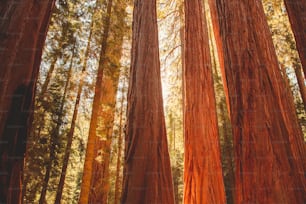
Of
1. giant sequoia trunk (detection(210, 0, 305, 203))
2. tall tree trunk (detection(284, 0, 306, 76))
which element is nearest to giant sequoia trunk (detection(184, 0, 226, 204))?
giant sequoia trunk (detection(210, 0, 305, 203))

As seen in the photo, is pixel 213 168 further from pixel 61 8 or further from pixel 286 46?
pixel 286 46

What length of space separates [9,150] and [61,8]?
3.76m

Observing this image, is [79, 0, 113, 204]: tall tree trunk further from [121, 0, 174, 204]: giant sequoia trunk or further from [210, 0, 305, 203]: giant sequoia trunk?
[210, 0, 305, 203]: giant sequoia trunk

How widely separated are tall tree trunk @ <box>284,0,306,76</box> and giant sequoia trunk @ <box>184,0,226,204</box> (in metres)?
2.15

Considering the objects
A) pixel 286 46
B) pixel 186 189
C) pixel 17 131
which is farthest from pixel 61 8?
pixel 286 46

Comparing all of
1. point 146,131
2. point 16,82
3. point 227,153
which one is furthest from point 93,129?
point 227,153

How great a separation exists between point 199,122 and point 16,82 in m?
2.97

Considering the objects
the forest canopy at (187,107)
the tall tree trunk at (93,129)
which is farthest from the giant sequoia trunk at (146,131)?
the tall tree trunk at (93,129)

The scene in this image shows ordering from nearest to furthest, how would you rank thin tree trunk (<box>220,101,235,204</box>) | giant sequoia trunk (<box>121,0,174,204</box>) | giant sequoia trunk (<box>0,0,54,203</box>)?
giant sequoia trunk (<box>0,0,54,203</box>)
giant sequoia trunk (<box>121,0,174,204</box>)
thin tree trunk (<box>220,101,235,204</box>)

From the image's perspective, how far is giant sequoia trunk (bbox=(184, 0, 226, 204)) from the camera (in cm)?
361

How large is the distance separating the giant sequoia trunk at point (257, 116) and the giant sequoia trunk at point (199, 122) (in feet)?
5.05

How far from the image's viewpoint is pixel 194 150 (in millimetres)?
3873

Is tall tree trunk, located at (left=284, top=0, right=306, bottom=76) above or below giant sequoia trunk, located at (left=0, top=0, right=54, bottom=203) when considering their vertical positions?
above

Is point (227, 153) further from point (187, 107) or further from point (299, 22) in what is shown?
point (299, 22)
